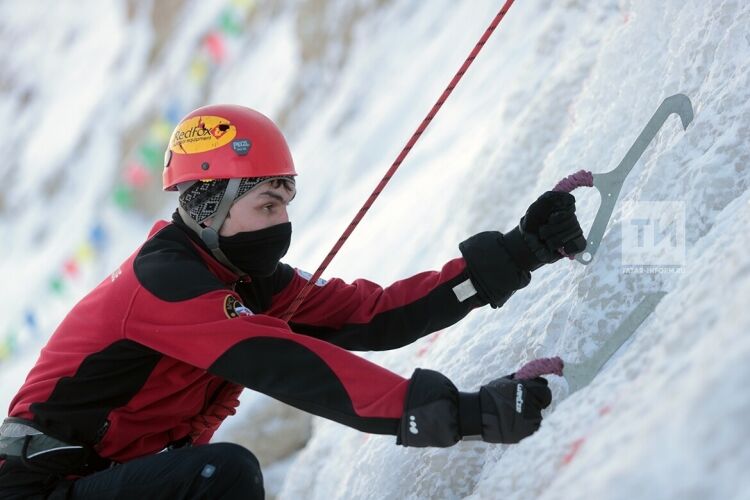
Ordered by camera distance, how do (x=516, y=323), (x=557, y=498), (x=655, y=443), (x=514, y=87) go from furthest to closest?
(x=514, y=87), (x=516, y=323), (x=557, y=498), (x=655, y=443)

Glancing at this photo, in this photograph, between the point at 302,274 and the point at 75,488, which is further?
the point at 302,274

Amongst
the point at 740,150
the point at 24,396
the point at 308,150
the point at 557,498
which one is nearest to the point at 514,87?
the point at 740,150

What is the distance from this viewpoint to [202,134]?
132 inches

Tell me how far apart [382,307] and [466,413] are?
107 cm

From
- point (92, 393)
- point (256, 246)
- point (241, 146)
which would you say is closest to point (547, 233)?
point (256, 246)

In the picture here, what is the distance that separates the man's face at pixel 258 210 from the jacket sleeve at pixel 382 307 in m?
0.45

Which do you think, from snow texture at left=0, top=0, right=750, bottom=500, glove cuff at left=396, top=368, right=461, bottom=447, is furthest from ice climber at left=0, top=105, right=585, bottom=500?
snow texture at left=0, top=0, right=750, bottom=500

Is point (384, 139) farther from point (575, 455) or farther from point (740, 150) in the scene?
point (575, 455)

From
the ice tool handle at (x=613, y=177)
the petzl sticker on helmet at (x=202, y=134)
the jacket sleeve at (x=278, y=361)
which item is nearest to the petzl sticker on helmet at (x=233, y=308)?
the jacket sleeve at (x=278, y=361)

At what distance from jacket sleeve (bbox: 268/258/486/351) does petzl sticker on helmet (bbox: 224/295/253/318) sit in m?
0.84

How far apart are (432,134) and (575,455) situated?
6.65 m

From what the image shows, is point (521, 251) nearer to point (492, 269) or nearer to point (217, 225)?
point (492, 269)

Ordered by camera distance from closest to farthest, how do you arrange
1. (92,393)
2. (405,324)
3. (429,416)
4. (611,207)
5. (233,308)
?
1. (429,416)
2. (233,308)
3. (92,393)
4. (611,207)
5. (405,324)

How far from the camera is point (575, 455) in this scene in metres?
2.05
